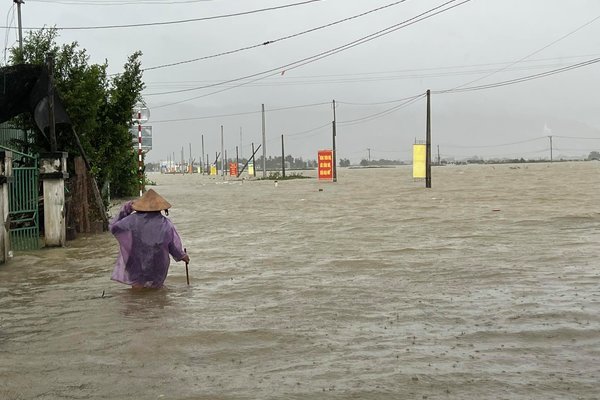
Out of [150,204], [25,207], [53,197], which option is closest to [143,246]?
[150,204]

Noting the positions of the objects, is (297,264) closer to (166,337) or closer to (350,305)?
(350,305)

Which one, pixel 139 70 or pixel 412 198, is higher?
pixel 139 70

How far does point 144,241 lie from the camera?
27.2 ft

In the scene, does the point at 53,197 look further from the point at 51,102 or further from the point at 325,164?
the point at 325,164

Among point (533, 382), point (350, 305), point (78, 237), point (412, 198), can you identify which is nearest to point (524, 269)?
point (350, 305)

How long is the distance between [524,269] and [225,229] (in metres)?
9.36

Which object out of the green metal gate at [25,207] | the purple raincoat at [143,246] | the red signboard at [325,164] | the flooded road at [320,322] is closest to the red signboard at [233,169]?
the red signboard at [325,164]

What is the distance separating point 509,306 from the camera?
23.0ft

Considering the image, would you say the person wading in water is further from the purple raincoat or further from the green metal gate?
the green metal gate

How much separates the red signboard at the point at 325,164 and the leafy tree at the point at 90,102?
102 ft

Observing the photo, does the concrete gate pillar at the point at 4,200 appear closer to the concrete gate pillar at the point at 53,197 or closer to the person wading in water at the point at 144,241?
the concrete gate pillar at the point at 53,197

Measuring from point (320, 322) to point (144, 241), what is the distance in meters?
2.96

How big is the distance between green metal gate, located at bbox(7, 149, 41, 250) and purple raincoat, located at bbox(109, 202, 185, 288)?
5484 millimetres

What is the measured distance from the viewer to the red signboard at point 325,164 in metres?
50.0
